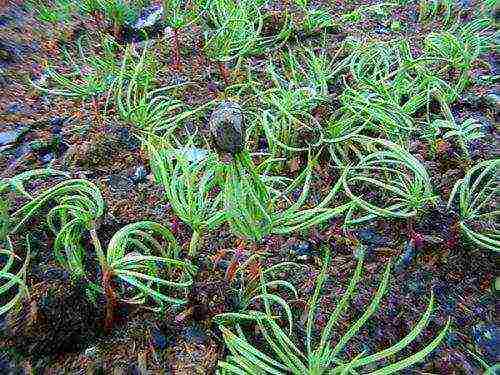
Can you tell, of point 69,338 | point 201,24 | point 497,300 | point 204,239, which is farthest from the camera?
point 201,24

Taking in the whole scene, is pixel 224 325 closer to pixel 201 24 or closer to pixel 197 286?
pixel 197 286

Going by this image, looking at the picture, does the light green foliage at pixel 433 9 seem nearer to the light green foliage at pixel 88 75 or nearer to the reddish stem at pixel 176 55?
the reddish stem at pixel 176 55

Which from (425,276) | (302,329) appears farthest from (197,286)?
(425,276)

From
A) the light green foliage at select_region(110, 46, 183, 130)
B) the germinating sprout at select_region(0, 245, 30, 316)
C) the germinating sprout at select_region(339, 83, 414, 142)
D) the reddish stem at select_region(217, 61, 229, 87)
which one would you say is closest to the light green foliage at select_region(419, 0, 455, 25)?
the germinating sprout at select_region(339, 83, 414, 142)

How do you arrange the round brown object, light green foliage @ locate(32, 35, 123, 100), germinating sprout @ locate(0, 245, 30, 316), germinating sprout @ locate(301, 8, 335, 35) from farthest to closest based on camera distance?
germinating sprout @ locate(301, 8, 335, 35), light green foliage @ locate(32, 35, 123, 100), germinating sprout @ locate(0, 245, 30, 316), the round brown object

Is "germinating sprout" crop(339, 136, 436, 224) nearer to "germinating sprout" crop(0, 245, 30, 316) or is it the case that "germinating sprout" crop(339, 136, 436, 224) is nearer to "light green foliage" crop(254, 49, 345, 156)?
"light green foliage" crop(254, 49, 345, 156)

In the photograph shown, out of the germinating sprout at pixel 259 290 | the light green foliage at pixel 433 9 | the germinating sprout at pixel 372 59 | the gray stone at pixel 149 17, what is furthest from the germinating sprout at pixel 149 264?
the light green foliage at pixel 433 9
